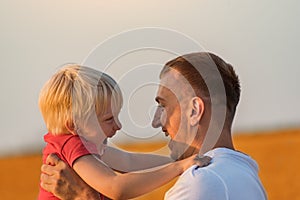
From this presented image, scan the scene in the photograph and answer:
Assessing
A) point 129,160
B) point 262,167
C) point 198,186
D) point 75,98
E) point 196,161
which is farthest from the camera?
point 262,167

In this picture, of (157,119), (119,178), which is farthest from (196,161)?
(119,178)

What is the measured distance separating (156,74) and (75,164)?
439mm

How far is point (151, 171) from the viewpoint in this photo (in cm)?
300

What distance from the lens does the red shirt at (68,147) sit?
312cm

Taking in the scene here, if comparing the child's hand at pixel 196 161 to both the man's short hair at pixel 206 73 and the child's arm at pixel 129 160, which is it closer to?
the man's short hair at pixel 206 73

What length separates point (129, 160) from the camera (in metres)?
3.46

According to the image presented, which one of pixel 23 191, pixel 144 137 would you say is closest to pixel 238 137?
pixel 23 191

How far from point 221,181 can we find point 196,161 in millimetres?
139

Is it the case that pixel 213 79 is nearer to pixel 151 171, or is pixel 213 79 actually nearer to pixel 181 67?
pixel 181 67

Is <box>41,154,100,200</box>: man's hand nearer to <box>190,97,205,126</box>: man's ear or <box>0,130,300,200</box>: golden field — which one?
<box>190,97,205,126</box>: man's ear

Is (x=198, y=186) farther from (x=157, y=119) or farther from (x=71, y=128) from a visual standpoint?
(x=71, y=128)

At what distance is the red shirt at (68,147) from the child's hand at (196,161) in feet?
1.53

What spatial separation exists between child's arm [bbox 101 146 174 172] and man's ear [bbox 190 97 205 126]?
0.49m

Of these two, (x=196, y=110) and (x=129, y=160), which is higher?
(x=196, y=110)
